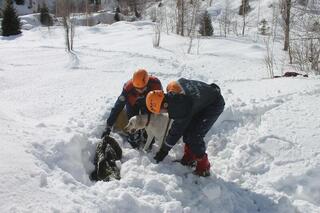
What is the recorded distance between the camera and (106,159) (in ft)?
16.2

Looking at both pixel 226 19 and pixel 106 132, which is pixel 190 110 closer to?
pixel 106 132

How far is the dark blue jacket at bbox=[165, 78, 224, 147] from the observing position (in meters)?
4.40

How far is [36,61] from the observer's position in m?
11.5

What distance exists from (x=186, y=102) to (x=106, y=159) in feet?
4.15

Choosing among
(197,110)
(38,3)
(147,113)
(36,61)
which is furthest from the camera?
(38,3)

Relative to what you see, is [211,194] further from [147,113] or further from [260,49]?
[260,49]

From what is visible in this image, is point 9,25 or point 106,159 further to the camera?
point 9,25

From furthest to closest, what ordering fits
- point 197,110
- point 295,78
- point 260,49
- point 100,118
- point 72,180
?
point 260,49 → point 295,78 → point 100,118 → point 197,110 → point 72,180

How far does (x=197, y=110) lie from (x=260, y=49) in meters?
10.9

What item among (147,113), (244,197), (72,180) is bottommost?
(244,197)

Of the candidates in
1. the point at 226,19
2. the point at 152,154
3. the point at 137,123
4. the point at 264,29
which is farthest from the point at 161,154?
the point at 226,19

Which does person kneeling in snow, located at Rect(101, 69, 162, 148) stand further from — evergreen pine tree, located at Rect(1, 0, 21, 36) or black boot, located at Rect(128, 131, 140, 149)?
evergreen pine tree, located at Rect(1, 0, 21, 36)

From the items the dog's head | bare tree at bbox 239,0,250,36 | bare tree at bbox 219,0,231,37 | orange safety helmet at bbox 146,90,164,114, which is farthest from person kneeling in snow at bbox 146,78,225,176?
bare tree at bbox 219,0,231,37

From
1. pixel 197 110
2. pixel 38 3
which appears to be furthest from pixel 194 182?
pixel 38 3
